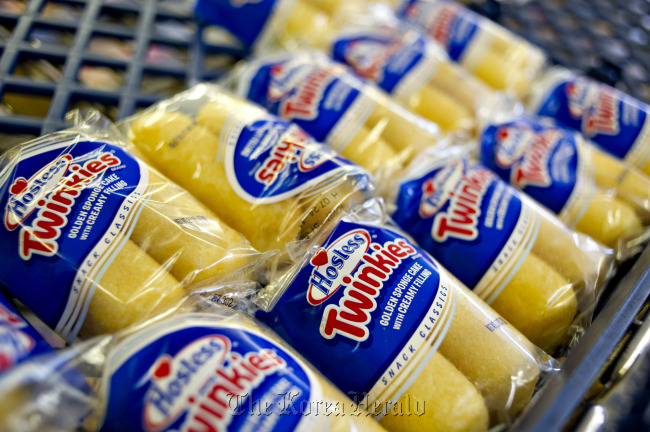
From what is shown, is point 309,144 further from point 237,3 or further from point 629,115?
point 629,115

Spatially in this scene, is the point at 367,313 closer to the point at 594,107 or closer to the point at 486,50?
the point at 594,107

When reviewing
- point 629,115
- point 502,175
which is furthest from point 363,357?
point 629,115

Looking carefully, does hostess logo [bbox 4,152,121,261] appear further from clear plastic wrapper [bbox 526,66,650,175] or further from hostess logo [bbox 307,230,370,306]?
clear plastic wrapper [bbox 526,66,650,175]

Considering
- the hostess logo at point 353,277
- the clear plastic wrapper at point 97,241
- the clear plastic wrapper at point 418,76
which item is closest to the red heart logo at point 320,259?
the hostess logo at point 353,277

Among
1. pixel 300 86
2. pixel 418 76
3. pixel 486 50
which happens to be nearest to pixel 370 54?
pixel 418 76

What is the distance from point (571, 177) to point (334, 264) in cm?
72

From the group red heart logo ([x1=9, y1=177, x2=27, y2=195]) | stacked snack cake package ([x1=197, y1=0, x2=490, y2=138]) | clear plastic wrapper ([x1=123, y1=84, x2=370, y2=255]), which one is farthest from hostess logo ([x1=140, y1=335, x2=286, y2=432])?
stacked snack cake package ([x1=197, y1=0, x2=490, y2=138])

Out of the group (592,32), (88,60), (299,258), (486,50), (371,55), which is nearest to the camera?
(299,258)

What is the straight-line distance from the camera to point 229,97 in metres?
1.08

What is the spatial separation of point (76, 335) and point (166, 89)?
962 mm

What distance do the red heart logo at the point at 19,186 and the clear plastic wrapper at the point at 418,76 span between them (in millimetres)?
967

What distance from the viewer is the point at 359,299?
2.49ft

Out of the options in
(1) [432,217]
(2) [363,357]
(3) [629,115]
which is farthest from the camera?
(3) [629,115]

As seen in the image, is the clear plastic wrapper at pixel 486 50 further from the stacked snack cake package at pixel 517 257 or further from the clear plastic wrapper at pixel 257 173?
the clear plastic wrapper at pixel 257 173
